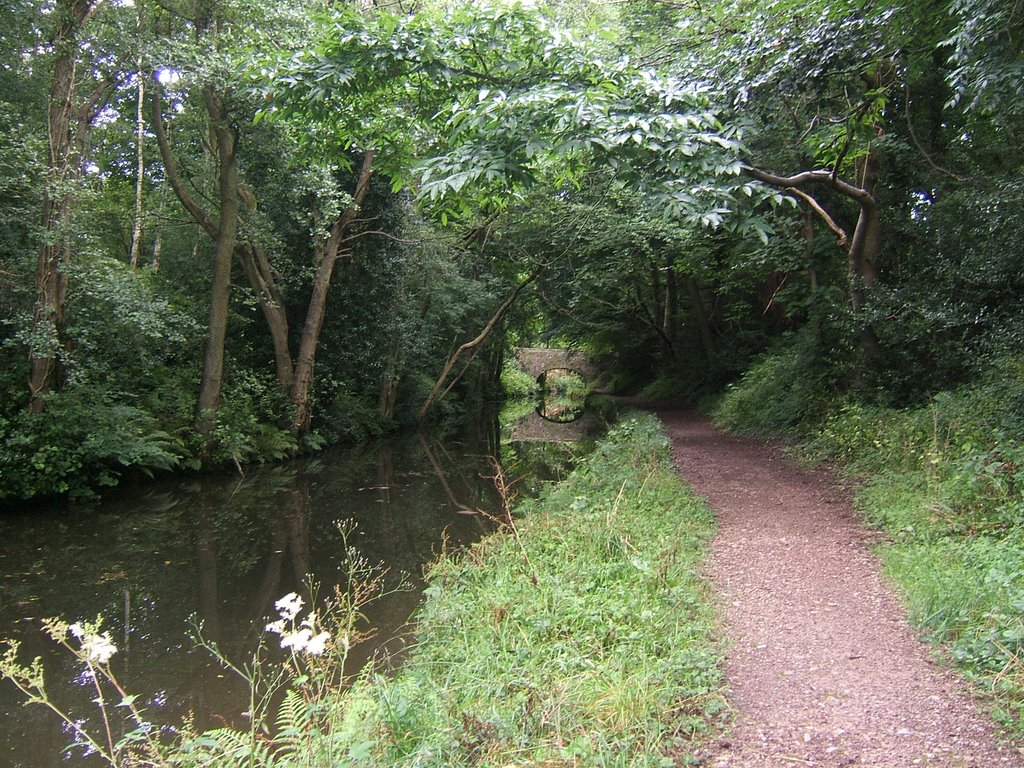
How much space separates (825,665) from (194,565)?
7383 millimetres

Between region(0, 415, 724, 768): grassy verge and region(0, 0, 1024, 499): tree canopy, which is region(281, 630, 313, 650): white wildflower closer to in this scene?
region(0, 415, 724, 768): grassy verge

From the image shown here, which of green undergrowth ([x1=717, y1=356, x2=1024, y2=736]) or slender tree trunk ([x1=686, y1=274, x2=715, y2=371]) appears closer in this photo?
green undergrowth ([x1=717, y1=356, x2=1024, y2=736])

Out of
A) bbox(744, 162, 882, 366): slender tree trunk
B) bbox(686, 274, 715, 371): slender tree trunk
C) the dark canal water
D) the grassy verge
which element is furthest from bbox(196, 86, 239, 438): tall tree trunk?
bbox(686, 274, 715, 371): slender tree trunk

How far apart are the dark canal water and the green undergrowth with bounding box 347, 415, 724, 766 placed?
138 cm

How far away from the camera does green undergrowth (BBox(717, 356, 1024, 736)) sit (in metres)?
3.81

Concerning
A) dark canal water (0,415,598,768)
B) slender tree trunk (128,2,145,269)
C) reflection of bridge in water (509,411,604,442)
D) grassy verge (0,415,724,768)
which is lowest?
reflection of bridge in water (509,411,604,442)

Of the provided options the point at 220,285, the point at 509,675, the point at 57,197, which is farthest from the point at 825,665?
the point at 220,285

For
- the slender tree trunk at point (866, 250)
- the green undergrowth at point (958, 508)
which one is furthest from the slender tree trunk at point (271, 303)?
the green undergrowth at point (958, 508)

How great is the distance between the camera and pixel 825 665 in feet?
13.1

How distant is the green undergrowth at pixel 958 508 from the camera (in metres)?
3.81

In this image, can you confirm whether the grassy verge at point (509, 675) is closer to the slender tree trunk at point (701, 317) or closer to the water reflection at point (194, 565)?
the water reflection at point (194, 565)

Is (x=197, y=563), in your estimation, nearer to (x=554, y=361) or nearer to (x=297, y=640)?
(x=297, y=640)

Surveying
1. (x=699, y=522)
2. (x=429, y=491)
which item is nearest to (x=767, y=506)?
(x=699, y=522)

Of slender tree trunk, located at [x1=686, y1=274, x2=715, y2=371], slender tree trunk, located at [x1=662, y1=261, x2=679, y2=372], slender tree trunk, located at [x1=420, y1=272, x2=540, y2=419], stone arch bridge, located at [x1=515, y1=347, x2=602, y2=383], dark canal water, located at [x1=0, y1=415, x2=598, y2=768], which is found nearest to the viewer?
dark canal water, located at [x1=0, y1=415, x2=598, y2=768]
